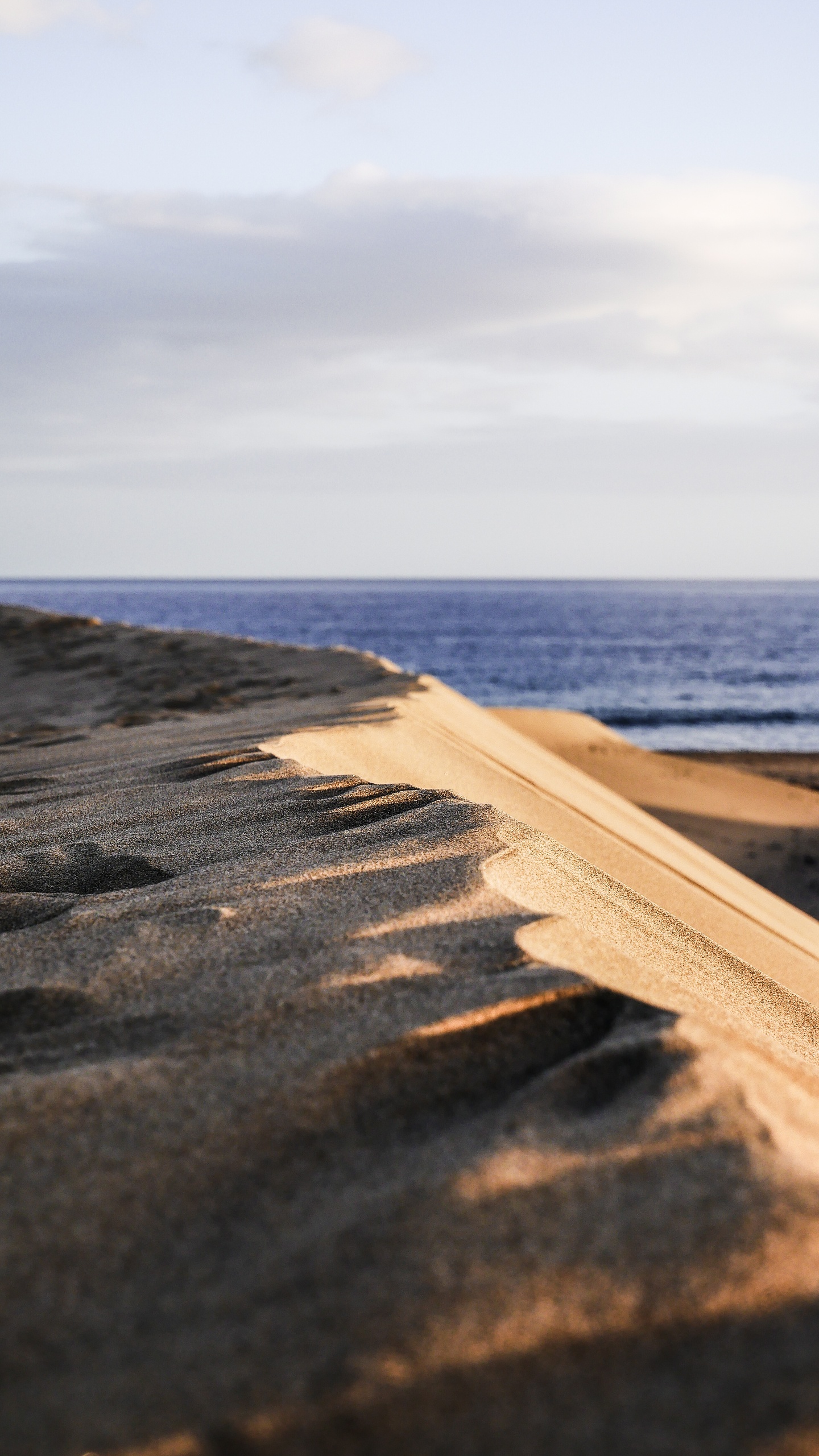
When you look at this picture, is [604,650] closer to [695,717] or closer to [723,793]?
[695,717]

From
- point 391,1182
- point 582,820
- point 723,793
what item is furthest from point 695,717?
point 391,1182

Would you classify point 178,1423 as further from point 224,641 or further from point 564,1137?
point 224,641

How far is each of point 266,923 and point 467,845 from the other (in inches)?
18.2

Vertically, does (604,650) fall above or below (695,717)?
above

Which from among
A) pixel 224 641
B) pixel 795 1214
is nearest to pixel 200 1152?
pixel 795 1214

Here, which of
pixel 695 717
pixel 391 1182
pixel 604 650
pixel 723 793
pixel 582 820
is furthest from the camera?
pixel 604 650

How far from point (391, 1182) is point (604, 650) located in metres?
30.4

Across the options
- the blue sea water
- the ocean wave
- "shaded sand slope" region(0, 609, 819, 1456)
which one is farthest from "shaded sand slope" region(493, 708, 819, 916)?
"shaded sand slope" region(0, 609, 819, 1456)

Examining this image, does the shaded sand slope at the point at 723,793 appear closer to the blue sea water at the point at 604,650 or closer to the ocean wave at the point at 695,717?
the blue sea water at the point at 604,650

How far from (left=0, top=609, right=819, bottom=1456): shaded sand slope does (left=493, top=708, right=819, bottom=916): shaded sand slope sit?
4.83 m

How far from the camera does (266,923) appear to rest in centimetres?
139

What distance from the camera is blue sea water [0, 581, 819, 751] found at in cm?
1581

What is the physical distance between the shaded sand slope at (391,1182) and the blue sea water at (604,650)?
1214 cm

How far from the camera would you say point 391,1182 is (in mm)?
865
